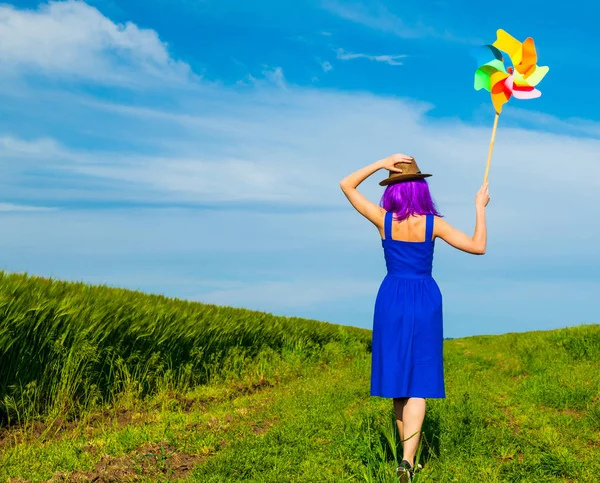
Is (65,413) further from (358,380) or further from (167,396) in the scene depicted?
(358,380)

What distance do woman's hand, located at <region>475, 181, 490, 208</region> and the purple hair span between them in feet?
1.31

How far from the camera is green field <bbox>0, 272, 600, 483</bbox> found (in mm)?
6090

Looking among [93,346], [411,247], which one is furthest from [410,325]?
[93,346]

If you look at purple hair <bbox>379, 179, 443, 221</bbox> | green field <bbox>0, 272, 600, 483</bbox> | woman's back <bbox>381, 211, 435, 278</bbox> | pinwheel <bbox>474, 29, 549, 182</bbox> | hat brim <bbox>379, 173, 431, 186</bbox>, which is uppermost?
pinwheel <bbox>474, 29, 549, 182</bbox>

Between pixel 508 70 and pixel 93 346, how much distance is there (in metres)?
6.76

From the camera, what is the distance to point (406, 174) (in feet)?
18.1

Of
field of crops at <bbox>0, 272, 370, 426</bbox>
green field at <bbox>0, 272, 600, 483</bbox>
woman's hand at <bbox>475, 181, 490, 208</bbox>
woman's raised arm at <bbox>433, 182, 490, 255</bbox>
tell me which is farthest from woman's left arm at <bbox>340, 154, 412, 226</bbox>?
field of crops at <bbox>0, 272, 370, 426</bbox>

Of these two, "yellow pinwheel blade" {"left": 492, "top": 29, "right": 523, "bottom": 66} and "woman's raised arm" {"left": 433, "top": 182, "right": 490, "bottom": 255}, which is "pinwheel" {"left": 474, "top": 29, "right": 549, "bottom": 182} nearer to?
"yellow pinwheel blade" {"left": 492, "top": 29, "right": 523, "bottom": 66}

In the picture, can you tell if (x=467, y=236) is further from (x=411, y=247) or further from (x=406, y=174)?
(x=406, y=174)

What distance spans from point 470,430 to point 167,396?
501cm

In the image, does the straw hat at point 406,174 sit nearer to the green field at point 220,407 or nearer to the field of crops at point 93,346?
the green field at point 220,407

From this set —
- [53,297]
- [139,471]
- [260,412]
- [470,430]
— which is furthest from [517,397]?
[53,297]

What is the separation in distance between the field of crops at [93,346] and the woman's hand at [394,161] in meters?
5.25

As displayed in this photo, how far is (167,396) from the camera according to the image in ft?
32.8
